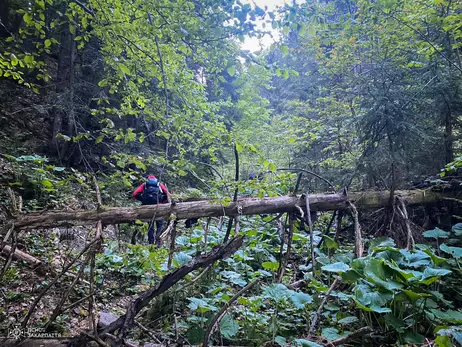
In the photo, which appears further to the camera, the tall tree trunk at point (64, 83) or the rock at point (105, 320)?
the tall tree trunk at point (64, 83)

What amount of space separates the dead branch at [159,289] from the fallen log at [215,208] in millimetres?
1093

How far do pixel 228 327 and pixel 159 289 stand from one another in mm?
879

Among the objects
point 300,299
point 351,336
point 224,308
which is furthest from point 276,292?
point 224,308

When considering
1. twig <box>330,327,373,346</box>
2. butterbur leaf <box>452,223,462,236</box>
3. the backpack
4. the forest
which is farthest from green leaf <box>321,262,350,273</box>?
the backpack

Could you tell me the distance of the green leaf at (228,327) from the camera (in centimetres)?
293

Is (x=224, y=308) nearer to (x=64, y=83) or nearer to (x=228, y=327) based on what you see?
(x=228, y=327)

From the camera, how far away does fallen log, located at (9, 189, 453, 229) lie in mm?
4086

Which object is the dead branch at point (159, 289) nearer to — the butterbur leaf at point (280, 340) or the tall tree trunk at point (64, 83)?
the butterbur leaf at point (280, 340)

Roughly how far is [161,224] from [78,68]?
6.90 m

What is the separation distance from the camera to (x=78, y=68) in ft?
33.8

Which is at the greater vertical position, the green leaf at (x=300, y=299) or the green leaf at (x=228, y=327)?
the green leaf at (x=300, y=299)

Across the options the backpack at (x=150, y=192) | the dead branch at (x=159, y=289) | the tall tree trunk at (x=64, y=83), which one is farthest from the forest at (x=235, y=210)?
the backpack at (x=150, y=192)

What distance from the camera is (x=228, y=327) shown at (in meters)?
3.00

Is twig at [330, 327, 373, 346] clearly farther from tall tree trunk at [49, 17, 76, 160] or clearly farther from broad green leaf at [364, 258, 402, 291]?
tall tree trunk at [49, 17, 76, 160]
